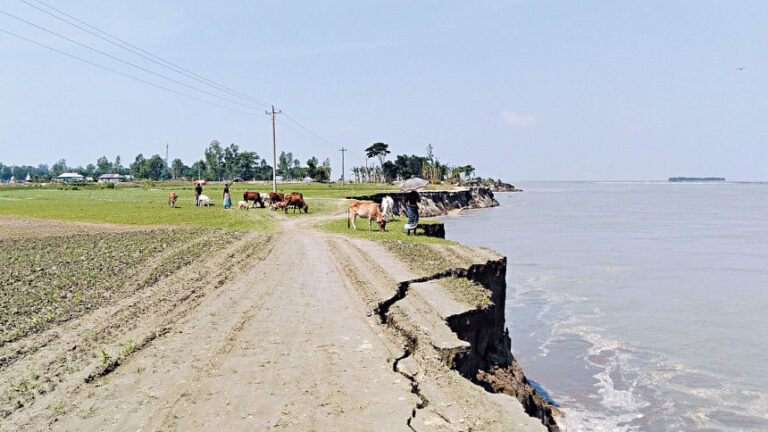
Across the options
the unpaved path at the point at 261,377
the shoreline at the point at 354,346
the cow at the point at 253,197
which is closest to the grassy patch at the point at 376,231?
the shoreline at the point at 354,346

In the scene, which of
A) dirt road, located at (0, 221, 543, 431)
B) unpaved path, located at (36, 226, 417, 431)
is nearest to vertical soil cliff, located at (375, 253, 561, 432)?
dirt road, located at (0, 221, 543, 431)

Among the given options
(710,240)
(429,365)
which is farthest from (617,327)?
(710,240)

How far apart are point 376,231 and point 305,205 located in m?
12.9

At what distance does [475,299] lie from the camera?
1348 centimetres

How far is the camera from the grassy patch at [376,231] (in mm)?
23469

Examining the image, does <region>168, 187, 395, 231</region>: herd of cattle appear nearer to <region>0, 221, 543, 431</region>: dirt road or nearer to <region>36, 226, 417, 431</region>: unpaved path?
<region>36, 226, 417, 431</region>: unpaved path

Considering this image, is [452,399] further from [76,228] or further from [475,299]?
[76,228]

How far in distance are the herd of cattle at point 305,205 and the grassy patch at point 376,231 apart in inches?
16.9

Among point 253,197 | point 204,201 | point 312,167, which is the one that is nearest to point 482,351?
point 253,197

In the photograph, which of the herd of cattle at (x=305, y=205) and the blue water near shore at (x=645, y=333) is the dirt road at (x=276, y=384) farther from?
the herd of cattle at (x=305, y=205)

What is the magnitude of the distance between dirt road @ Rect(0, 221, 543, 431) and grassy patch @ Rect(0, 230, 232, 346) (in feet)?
10.7

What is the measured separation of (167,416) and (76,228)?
25.3 metres

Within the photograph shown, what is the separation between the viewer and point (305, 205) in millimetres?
38281

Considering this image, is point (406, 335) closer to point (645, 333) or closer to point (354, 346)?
point (354, 346)
